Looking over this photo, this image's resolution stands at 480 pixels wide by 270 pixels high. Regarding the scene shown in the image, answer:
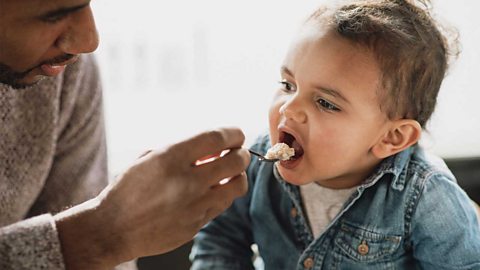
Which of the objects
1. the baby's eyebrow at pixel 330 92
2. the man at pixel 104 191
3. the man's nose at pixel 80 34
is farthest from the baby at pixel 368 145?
the man's nose at pixel 80 34

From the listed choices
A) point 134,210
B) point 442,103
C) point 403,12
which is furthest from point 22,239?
point 442,103

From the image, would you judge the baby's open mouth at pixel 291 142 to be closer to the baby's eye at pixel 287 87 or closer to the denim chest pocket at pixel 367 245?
the baby's eye at pixel 287 87

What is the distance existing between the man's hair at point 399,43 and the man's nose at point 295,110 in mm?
148

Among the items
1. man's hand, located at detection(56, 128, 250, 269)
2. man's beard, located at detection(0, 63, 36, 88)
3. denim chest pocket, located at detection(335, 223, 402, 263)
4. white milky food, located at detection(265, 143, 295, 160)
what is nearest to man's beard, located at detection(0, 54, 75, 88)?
man's beard, located at detection(0, 63, 36, 88)

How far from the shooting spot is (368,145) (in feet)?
4.19

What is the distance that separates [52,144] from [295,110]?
1.69 ft

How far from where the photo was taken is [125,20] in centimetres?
186

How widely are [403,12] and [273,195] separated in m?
0.49

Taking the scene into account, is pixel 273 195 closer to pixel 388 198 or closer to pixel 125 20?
pixel 388 198

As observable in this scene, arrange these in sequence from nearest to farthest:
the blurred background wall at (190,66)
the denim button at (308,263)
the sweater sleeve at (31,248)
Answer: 1. the sweater sleeve at (31,248)
2. the denim button at (308,263)
3. the blurred background wall at (190,66)

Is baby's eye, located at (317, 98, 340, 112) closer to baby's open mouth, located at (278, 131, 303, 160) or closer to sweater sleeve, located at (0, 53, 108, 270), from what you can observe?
baby's open mouth, located at (278, 131, 303, 160)

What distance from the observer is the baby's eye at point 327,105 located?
1222 mm

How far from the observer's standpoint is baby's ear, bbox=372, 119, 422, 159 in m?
1.27

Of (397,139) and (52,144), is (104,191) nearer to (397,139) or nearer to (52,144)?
(52,144)
